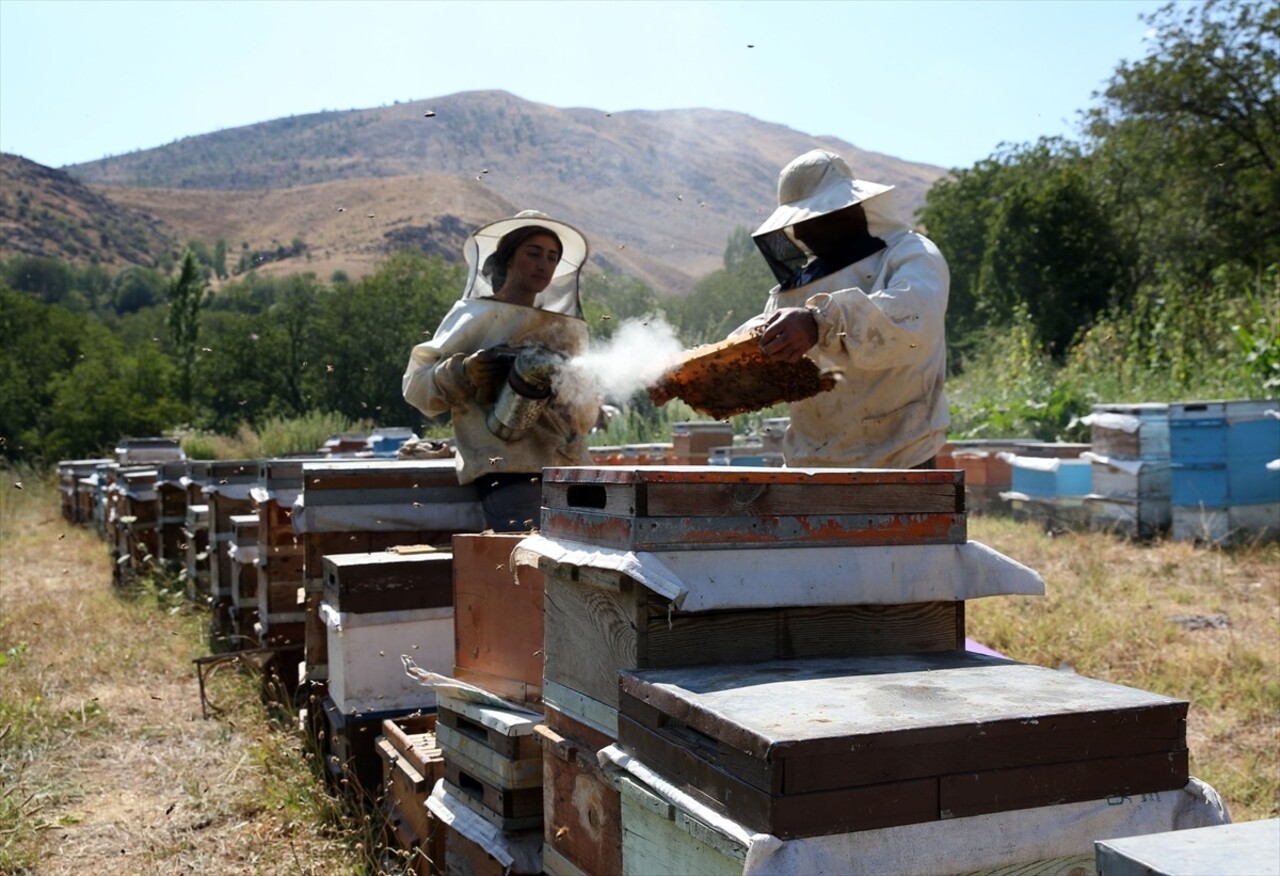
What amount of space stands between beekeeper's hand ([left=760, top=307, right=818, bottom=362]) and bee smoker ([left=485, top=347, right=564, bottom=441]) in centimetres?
124

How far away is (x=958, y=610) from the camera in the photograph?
2070mm

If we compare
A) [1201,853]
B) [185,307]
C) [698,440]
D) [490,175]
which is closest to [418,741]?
[1201,853]

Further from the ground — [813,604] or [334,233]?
[334,233]

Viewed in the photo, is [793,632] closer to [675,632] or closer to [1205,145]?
[675,632]

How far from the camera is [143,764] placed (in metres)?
4.42

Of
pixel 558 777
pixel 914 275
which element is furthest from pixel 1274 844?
pixel 914 275

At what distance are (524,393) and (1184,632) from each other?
3.42 meters

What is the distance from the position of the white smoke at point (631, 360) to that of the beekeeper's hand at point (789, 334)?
60 centimetres

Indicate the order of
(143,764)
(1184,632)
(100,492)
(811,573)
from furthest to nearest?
(100,492)
(1184,632)
(143,764)
(811,573)

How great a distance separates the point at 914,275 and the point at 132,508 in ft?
23.4

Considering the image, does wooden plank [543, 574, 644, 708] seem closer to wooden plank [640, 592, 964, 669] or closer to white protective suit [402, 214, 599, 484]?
wooden plank [640, 592, 964, 669]

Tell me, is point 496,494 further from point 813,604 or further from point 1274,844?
point 1274,844

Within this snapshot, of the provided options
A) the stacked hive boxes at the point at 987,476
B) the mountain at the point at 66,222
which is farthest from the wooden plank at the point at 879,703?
the mountain at the point at 66,222

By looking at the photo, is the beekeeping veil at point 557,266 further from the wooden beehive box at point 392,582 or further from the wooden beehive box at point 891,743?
the wooden beehive box at point 891,743
